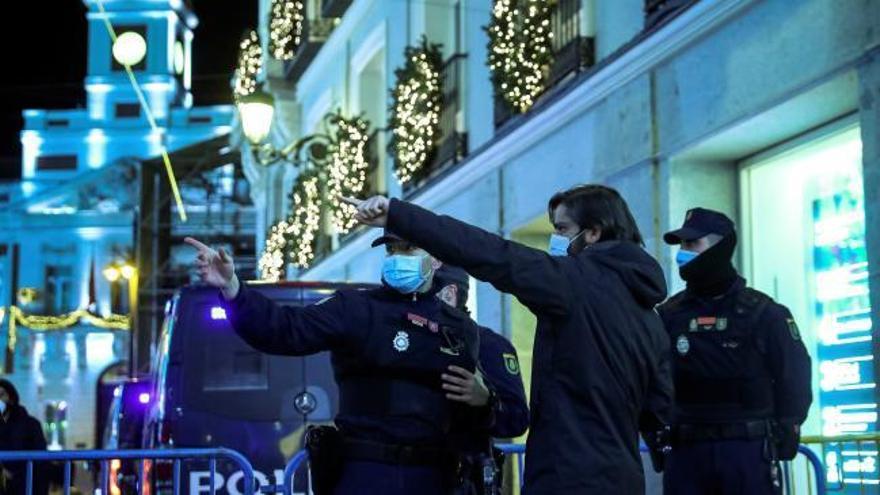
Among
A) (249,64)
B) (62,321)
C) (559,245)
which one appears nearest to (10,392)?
(559,245)

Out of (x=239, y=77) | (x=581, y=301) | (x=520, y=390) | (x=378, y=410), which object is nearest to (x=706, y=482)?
(x=520, y=390)

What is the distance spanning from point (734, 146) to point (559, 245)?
20.3 feet

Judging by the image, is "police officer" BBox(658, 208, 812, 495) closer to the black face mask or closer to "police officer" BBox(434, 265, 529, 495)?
the black face mask

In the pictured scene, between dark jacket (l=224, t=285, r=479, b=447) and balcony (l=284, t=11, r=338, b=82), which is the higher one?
balcony (l=284, t=11, r=338, b=82)

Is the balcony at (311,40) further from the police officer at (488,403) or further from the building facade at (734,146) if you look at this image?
the police officer at (488,403)

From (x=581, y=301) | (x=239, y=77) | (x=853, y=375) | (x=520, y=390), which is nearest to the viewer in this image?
(x=581, y=301)

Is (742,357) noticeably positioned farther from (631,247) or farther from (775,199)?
(775,199)

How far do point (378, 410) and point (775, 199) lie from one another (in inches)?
247

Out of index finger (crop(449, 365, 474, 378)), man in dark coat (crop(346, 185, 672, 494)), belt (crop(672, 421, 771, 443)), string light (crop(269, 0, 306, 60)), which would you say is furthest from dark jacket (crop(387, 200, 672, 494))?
string light (crop(269, 0, 306, 60))

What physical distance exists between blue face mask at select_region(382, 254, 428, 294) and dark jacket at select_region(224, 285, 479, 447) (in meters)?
0.09

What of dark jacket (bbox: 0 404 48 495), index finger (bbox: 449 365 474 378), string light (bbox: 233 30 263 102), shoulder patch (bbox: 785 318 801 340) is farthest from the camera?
string light (bbox: 233 30 263 102)

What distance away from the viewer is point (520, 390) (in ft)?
20.9

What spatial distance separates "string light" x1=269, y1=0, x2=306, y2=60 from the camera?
95.3 feet

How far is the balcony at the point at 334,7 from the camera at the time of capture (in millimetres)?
24062
